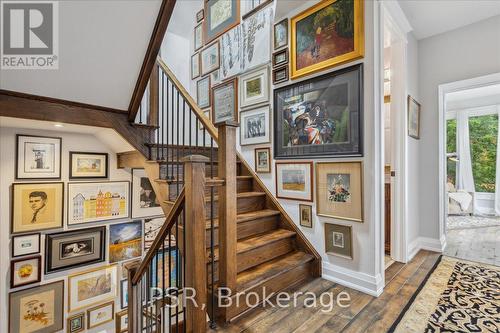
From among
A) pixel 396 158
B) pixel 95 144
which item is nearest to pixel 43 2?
pixel 95 144

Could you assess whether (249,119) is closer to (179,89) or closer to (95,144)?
(179,89)

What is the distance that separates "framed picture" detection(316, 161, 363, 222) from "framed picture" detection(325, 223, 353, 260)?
0.10 metres

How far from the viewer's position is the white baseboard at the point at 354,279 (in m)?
2.06

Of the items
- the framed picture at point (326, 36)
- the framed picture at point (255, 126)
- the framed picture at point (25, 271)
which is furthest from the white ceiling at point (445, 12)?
the framed picture at point (25, 271)

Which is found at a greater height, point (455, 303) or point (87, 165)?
point (87, 165)

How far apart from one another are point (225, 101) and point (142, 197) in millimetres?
1808

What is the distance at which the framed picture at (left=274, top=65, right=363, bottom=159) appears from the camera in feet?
7.07

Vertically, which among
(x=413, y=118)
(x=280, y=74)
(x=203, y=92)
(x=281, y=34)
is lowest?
(x=413, y=118)

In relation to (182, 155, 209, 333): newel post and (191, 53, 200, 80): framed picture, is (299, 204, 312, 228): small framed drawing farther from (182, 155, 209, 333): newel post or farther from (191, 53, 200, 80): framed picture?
(191, 53, 200, 80): framed picture

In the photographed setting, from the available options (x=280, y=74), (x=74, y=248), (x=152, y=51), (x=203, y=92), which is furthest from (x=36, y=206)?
(x=280, y=74)

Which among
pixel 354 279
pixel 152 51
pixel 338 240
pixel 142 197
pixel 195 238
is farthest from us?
pixel 142 197

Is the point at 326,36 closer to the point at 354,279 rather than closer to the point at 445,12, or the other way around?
the point at 445,12

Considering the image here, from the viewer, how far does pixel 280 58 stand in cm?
274

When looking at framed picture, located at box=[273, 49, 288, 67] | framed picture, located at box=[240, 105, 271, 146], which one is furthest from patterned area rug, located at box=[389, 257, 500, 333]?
framed picture, located at box=[273, 49, 288, 67]
